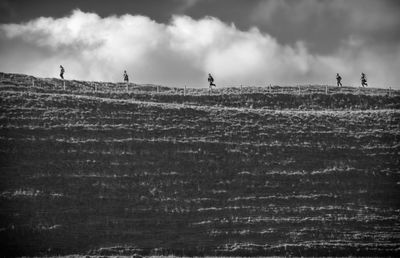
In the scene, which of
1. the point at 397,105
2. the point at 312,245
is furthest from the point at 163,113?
the point at 397,105

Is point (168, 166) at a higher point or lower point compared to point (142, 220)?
higher

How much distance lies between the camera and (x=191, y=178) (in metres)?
43.0

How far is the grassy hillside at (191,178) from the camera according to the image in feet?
126

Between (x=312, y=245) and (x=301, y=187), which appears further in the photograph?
(x=301, y=187)

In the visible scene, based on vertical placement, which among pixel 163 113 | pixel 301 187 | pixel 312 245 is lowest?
pixel 312 245

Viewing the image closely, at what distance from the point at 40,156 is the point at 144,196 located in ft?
25.4

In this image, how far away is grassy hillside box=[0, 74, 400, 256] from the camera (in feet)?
126

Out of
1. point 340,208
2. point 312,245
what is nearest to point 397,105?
point 340,208

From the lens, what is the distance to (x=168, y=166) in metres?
43.8

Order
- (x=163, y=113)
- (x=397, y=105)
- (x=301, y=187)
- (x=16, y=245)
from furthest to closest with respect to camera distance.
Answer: (x=397, y=105) → (x=163, y=113) → (x=301, y=187) → (x=16, y=245)

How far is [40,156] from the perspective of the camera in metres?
43.4

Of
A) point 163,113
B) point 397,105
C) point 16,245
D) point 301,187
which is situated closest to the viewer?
point 16,245

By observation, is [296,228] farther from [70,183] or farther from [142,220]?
[70,183]

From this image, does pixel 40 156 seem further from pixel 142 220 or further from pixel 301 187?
pixel 301 187
